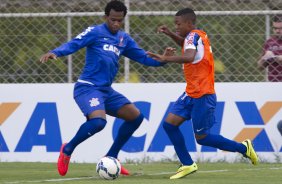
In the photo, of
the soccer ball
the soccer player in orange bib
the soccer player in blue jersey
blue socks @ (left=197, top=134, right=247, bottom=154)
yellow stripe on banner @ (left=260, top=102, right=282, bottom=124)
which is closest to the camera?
the soccer ball

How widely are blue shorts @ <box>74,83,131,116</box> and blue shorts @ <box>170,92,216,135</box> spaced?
654 mm

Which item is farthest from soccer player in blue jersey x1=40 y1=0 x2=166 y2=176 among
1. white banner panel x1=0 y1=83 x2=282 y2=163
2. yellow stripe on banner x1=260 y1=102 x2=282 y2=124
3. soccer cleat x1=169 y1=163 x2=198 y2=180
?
yellow stripe on banner x1=260 y1=102 x2=282 y2=124

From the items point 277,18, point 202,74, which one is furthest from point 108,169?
point 277,18

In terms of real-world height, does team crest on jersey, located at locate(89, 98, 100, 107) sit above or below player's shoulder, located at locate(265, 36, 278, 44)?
below

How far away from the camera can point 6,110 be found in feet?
49.1

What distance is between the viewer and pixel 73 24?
50.1 feet

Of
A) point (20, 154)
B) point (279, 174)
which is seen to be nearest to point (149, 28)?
point (20, 154)

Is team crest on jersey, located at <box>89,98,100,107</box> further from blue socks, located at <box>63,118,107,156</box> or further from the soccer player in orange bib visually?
the soccer player in orange bib

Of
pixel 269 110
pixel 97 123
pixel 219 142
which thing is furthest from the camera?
pixel 269 110

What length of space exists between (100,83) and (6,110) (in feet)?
10.6

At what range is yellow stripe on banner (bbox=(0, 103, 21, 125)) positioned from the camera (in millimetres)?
14938

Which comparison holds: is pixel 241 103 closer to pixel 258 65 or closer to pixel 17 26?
pixel 258 65

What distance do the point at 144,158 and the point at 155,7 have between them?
7.43 ft

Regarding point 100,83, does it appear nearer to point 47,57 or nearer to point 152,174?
point 47,57
